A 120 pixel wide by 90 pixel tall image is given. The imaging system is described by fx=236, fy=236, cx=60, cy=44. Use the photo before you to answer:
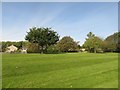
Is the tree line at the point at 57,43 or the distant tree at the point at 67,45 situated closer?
the tree line at the point at 57,43

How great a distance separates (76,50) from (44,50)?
25.9 m

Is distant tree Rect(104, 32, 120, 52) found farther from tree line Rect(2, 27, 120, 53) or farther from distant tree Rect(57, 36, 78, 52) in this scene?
distant tree Rect(57, 36, 78, 52)

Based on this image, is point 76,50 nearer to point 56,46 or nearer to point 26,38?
point 56,46

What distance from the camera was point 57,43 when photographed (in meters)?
115

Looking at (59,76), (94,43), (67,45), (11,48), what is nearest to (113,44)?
(94,43)

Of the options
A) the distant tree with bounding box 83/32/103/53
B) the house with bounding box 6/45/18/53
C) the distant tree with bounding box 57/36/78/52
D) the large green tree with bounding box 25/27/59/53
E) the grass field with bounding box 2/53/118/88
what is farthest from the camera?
the house with bounding box 6/45/18/53

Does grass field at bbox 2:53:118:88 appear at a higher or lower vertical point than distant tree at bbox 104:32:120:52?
lower

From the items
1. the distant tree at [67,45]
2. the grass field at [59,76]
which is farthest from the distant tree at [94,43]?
the grass field at [59,76]

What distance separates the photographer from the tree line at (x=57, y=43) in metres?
104

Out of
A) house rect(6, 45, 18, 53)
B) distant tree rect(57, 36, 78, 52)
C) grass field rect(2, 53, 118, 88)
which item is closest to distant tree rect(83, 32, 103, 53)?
distant tree rect(57, 36, 78, 52)

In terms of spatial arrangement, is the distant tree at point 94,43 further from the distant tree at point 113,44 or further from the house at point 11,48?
the house at point 11,48

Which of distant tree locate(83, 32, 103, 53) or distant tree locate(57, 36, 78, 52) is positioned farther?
distant tree locate(57, 36, 78, 52)

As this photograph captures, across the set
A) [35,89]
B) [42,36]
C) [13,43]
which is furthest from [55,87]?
[13,43]

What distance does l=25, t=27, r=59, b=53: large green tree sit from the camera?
102750mm
